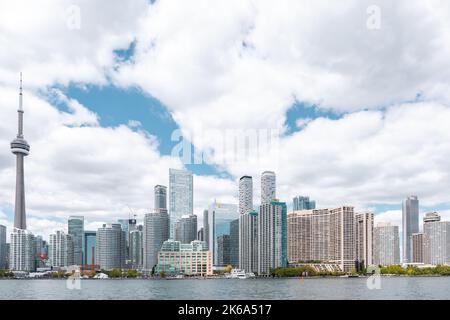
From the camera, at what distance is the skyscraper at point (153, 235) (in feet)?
269

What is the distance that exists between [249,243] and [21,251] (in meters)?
40.5

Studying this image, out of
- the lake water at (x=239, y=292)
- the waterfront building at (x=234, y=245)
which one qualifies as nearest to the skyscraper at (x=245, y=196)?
the waterfront building at (x=234, y=245)

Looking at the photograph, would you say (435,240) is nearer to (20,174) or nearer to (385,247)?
(385,247)

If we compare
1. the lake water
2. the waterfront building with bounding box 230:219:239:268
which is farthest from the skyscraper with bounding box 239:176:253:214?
the lake water

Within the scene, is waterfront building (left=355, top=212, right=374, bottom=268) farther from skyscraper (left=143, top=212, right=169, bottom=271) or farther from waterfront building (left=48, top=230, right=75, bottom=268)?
waterfront building (left=48, top=230, right=75, bottom=268)

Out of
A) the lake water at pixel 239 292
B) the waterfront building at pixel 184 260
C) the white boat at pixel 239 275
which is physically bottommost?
the white boat at pixel 239 275

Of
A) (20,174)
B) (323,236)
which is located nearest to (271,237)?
(323,236)

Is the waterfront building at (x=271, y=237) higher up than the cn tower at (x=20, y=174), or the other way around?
the cn tower at (x=20, y=174)

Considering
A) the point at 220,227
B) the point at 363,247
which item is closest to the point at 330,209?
the point at 363,247

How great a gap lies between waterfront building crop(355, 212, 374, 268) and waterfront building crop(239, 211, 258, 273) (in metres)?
18.7

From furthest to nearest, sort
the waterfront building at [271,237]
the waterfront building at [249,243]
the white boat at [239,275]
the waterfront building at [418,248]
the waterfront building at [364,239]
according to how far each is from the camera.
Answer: the waterfront building at [418,248]
the waterfront building at [364,239]
the waterfront building at [249,243]
the waterfront building at [271,237]
the white boat at [239,275]

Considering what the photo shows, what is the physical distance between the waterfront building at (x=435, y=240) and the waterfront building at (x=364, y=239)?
40.6 ft

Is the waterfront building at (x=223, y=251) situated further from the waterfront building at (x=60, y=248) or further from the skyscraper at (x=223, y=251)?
the waterfront building at (x=60, y=248)
